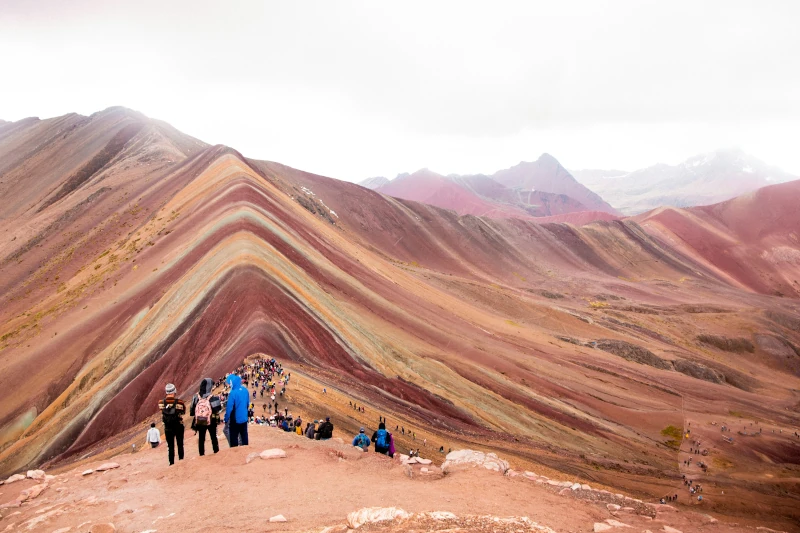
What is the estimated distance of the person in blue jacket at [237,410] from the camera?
39.1ft

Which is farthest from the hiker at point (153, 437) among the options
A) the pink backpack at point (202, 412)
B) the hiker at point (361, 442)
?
the hiker at point (361, 442)

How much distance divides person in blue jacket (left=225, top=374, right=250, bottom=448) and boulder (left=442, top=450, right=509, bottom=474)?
5.30 m

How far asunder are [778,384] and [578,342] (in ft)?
102

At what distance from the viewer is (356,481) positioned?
36.2 feet

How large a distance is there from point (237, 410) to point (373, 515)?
4.99m

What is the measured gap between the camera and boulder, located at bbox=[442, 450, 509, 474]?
13.4 meters

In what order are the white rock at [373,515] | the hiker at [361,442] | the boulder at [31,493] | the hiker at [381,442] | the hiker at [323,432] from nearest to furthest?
the white rock at [373,515], the boulder at [31,493], the hiker at [381,442], the hiker at [361,442], the hiker at [323,432]

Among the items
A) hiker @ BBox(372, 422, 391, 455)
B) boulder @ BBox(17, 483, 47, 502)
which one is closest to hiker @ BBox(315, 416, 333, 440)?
hiker @ BBox(372, 422, 391, 455)

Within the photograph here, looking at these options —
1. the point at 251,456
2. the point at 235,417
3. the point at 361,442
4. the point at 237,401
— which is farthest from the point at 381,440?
the point at 237,401

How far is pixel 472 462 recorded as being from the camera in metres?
14.0

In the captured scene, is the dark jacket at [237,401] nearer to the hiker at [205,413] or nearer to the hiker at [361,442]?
the hiker at [205,413]

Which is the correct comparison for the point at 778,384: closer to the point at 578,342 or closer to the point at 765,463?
the point at 578,342

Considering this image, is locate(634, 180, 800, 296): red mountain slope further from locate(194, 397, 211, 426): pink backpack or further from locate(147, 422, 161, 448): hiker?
locate(194, 397, 211, 426): pink backpack

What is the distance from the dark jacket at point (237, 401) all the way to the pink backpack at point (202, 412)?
0.47m
